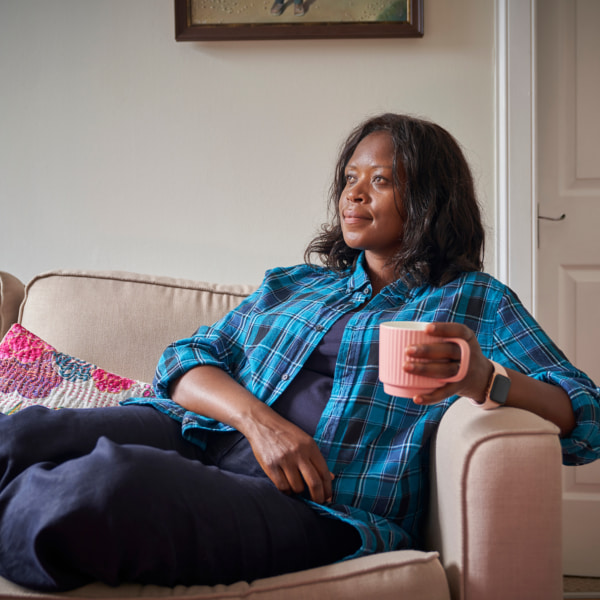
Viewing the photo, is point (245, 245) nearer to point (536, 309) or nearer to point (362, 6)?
point (362, 6)

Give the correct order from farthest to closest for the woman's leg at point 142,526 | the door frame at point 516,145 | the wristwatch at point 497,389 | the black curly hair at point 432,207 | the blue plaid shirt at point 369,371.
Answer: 1. the door frame at point 516,145
2. the black curly hair at point 432,207
3. the blue plaid shirt at point 369,371
4. the wristwatch at point 497,389
5. the woman's leg at point 142,526

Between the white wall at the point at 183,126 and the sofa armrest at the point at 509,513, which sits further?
the white wall at the point at 183,126

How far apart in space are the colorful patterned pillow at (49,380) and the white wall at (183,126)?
0.62 metres

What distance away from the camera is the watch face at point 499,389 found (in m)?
0.88

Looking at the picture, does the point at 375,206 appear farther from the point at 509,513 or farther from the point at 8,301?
the point at 8,301

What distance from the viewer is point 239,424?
1042 mm

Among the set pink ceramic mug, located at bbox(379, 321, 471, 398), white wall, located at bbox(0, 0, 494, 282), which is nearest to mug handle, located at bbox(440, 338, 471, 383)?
pink ceramic mug, located at bbox(379, 321, 471, 398)

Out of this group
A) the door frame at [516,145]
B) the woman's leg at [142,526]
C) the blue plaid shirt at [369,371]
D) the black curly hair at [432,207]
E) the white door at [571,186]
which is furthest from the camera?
the white door at [571,186]

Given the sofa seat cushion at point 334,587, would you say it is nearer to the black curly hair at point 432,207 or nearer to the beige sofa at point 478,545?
the beige sofa at point 478,545

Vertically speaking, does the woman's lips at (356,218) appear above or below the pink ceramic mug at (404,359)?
above

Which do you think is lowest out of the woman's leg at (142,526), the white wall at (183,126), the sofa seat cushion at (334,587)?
the sofa seat cushion at (334,587)

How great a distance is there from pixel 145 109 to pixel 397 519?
150 centimetres

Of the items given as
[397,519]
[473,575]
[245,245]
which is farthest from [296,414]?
[245,245]

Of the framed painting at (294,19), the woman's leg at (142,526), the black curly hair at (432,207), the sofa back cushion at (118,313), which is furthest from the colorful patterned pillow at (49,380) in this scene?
the framed painting at (294,19)
